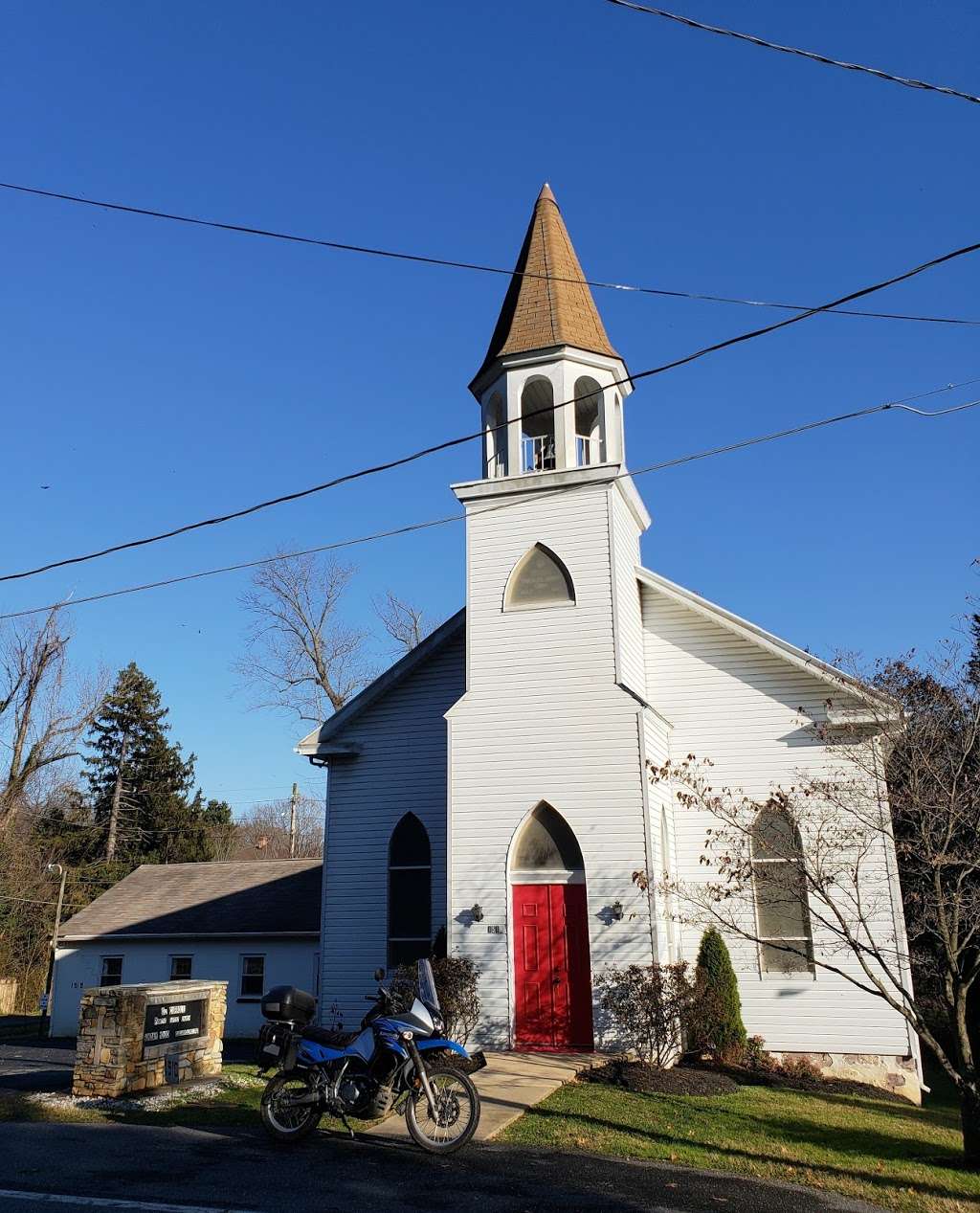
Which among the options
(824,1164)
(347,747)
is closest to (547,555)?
(347,747)

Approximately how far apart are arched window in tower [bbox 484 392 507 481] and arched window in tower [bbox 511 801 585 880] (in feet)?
20.2

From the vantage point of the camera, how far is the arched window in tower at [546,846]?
51.0 ft

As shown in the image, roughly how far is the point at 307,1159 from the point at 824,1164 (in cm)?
478

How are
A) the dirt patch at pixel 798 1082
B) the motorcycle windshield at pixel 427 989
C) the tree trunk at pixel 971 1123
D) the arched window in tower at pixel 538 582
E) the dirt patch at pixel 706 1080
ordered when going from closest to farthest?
1. the tree trunk at pixel 971 1123
2. the motorcycle windshield at pixel 427 989
3. the dirt patch at pixel 706 1080
4. the dirt patch at pixel 798 1082
5. the arched window in tower at pixel 538 582

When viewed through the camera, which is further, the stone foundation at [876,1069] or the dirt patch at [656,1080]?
the stone foundation at [876,1069]

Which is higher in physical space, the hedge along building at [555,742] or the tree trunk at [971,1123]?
the hedge along building at [555,742]

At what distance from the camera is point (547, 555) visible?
56.4 ft

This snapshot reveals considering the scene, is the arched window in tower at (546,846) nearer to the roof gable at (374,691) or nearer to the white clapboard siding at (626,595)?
the white clapboard siding at (626,595)

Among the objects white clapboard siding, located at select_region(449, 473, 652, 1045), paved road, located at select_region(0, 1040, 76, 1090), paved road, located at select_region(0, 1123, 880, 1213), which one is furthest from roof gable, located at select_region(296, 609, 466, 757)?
paved road, located at select_region(0, 1123, 880, 1213)

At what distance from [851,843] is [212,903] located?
65.2 feet

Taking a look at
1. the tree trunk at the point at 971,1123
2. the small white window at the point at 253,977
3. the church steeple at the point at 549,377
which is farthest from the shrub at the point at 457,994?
the small white window at the point at 253,977

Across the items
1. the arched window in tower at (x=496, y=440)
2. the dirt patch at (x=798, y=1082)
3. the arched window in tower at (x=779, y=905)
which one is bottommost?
the dirt patch at (x=798, y=1082)

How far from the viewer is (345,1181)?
8.31 m

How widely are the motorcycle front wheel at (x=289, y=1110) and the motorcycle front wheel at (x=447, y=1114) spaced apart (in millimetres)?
1115
